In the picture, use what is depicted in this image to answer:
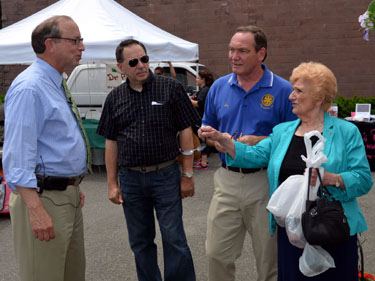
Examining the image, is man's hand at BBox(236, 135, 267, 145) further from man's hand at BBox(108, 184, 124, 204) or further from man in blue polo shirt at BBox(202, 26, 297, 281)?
man's hand at BBox(108, 184, 124, 204)

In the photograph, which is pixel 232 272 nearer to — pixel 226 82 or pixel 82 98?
pixel 226 82

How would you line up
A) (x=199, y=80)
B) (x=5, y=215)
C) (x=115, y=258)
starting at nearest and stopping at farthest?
(x=115, y=258)
(x=5, y=215)
(x=199, y=80)

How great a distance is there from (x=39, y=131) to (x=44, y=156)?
0.50ft

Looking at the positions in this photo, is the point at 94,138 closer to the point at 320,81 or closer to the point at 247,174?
the point at 247,174

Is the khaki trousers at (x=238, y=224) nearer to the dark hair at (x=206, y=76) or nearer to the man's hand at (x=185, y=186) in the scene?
the man's hand at (x=185, y=186)

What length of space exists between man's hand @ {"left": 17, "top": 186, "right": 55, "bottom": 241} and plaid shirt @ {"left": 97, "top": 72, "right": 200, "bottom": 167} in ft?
2.86

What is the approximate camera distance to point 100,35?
808cm

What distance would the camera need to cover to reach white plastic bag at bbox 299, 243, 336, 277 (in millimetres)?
2439

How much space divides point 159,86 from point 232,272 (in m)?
1.44

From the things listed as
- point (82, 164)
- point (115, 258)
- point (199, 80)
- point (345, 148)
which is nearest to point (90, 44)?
point (199, 80)

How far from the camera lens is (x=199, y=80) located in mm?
9453

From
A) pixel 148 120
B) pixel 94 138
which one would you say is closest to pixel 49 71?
pixel 148 120

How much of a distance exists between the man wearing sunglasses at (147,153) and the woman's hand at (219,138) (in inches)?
18.1

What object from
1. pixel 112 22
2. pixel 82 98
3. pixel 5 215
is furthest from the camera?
pixel 82 98
